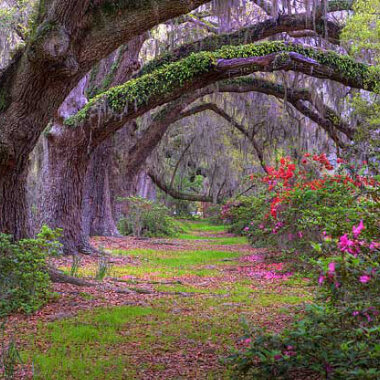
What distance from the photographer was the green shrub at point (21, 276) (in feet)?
15.8

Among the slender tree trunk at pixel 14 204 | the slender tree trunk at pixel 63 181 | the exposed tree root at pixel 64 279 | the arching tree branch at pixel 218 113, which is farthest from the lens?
the arching tree branch at pixel 218 113

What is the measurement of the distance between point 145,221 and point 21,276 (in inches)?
460

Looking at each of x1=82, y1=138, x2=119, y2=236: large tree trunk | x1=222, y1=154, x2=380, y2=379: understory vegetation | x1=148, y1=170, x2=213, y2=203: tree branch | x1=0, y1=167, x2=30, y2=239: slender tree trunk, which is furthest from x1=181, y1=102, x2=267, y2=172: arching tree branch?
x1=222, y1=154, x2=380, y2=379: understory vegetation

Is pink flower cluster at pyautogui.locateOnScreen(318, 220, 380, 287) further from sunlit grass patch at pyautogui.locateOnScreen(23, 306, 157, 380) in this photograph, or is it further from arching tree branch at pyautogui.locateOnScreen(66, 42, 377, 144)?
arching tree branch at pyautogui.locateOnScreen(66, 42, 377, 144)

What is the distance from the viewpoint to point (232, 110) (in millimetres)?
17469

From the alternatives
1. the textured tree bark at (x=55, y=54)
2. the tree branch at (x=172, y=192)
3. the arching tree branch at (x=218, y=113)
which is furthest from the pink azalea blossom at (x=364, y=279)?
the tree branch at (x=172, y=192)

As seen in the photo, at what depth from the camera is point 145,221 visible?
16.5m

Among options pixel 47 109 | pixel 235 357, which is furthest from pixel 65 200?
pixel 235 357

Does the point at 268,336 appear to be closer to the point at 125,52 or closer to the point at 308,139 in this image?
the point at 125,52

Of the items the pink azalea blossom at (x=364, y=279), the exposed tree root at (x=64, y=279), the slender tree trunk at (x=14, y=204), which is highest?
the slender tree trunk at (x=14, y=204)

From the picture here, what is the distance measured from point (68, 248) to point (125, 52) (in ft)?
16.5

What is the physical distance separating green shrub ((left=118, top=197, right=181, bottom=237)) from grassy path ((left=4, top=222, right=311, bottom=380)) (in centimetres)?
691

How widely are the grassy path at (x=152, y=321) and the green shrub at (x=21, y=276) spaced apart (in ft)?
0.47

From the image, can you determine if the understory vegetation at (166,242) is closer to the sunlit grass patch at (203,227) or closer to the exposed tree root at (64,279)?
the exposed tree root at (64,279)
